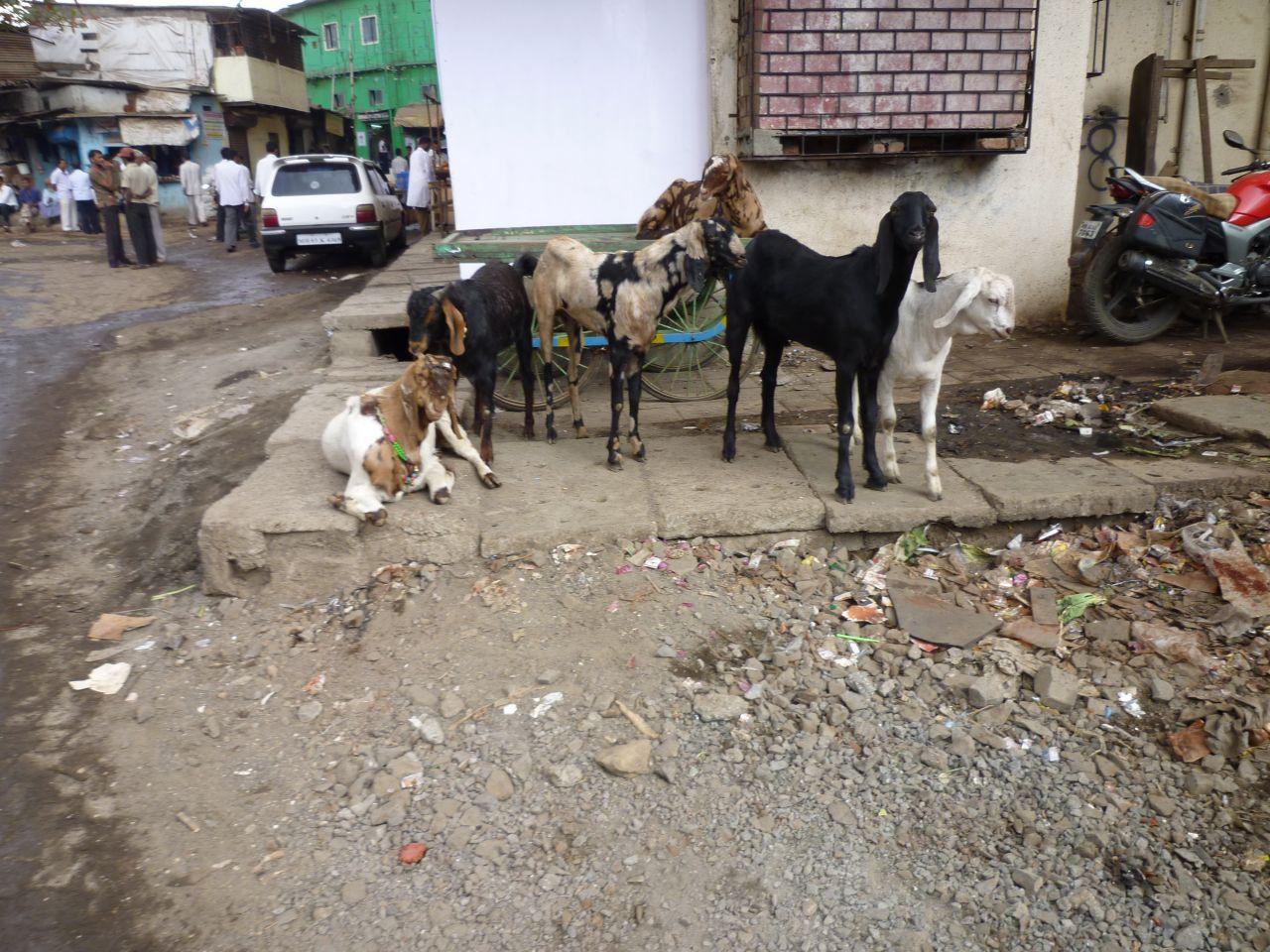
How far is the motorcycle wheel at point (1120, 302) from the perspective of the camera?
7.57 m

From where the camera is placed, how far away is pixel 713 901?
109 inches

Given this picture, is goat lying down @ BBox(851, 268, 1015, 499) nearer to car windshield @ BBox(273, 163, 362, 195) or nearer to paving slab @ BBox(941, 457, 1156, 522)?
paving slab @ BBox(941, 457, 1156, 522)

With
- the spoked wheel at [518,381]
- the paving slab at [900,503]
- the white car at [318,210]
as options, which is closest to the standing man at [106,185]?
the white car at [318,210]

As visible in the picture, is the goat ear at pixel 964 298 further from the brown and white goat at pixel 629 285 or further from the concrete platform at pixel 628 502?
the brown and white goat at pixel 629 285

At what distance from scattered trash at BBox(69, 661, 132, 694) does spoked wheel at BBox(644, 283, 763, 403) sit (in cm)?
403

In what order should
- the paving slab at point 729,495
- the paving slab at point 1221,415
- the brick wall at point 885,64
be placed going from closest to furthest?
the paving slab at point 729,495 → the paving slab at point 1221,415 → the brick wall at point 885,64

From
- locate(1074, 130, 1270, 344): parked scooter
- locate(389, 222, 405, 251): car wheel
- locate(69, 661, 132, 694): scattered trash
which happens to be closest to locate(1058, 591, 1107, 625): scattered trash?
locate(69, 661, 132, 694): scattered trash

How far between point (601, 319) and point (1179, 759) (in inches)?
127

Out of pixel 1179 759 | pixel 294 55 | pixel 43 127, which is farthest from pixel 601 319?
pixel 294 55

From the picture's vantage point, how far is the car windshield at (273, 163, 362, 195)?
45.7 ft

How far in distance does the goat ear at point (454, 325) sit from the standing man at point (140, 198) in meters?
11.9

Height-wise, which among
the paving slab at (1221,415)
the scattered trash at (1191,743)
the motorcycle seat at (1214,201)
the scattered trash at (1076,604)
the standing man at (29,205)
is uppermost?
the standing man at (29,205)

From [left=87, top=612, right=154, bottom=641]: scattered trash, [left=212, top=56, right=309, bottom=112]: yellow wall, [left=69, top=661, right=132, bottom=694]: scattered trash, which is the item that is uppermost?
[left=212, top=56, right=309, bottom=112]: yellow wall

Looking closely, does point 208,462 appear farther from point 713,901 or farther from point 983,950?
point 983,950
